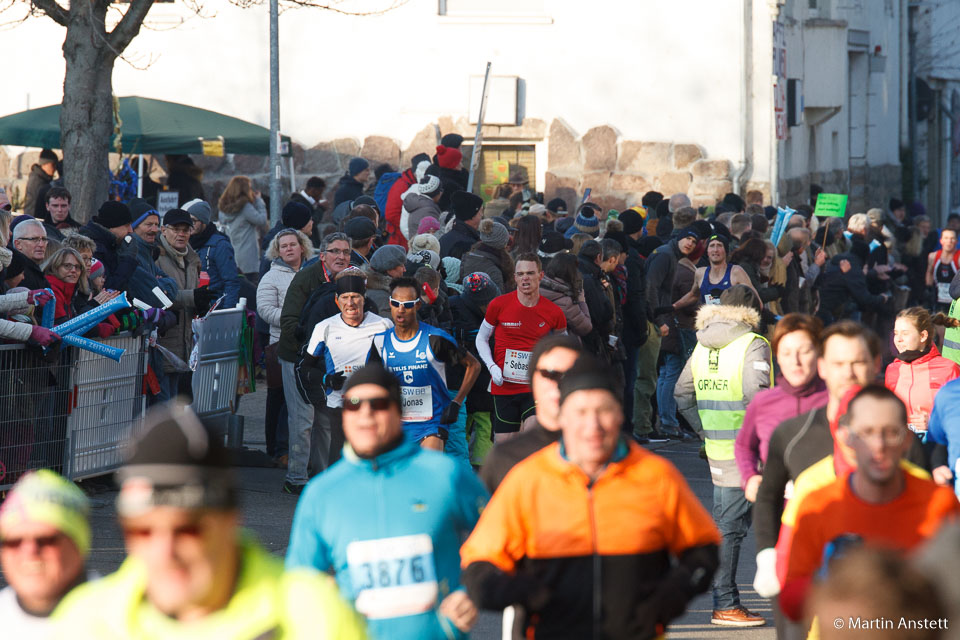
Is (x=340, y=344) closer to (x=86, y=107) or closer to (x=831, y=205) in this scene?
(x=86, y=107)

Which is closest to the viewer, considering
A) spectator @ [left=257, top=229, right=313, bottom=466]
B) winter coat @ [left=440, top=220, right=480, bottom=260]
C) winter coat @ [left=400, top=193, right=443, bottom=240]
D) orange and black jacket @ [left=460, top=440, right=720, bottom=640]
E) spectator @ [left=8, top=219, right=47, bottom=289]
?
orange and black jacket @ [left=460, top=440, right=720, bottom=640]

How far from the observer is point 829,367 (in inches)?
211

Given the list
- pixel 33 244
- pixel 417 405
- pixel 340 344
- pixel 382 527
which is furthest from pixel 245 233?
pixel 382 527

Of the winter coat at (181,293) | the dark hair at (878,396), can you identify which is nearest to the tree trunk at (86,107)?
the winter coat at (181,293)

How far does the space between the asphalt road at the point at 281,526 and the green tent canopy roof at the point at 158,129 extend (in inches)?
233

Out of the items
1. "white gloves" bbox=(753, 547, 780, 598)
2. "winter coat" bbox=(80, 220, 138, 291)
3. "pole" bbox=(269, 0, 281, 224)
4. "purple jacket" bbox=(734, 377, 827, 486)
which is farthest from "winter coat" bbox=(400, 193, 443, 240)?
"white gloves" bbox=(753, 547, 780, 598)

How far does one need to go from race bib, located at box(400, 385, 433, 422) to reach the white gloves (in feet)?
11.1

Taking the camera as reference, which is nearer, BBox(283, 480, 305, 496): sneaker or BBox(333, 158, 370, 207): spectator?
BBox(283, 480, 305, 496): sneaker

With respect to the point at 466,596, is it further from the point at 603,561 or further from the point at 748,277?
the point at 748,277

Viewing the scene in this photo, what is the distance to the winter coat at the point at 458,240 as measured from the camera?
40.6 ft

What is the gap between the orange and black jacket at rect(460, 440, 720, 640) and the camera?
14.1 ft

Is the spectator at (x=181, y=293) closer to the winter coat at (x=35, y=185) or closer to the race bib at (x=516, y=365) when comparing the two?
the race bib at (x=516, y=365)

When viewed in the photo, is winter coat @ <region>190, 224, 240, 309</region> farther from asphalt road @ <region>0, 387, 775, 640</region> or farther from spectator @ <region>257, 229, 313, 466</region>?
asphalt road @ <region>0, 387, 775, 640</region>

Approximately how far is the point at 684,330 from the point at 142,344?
541 cm
